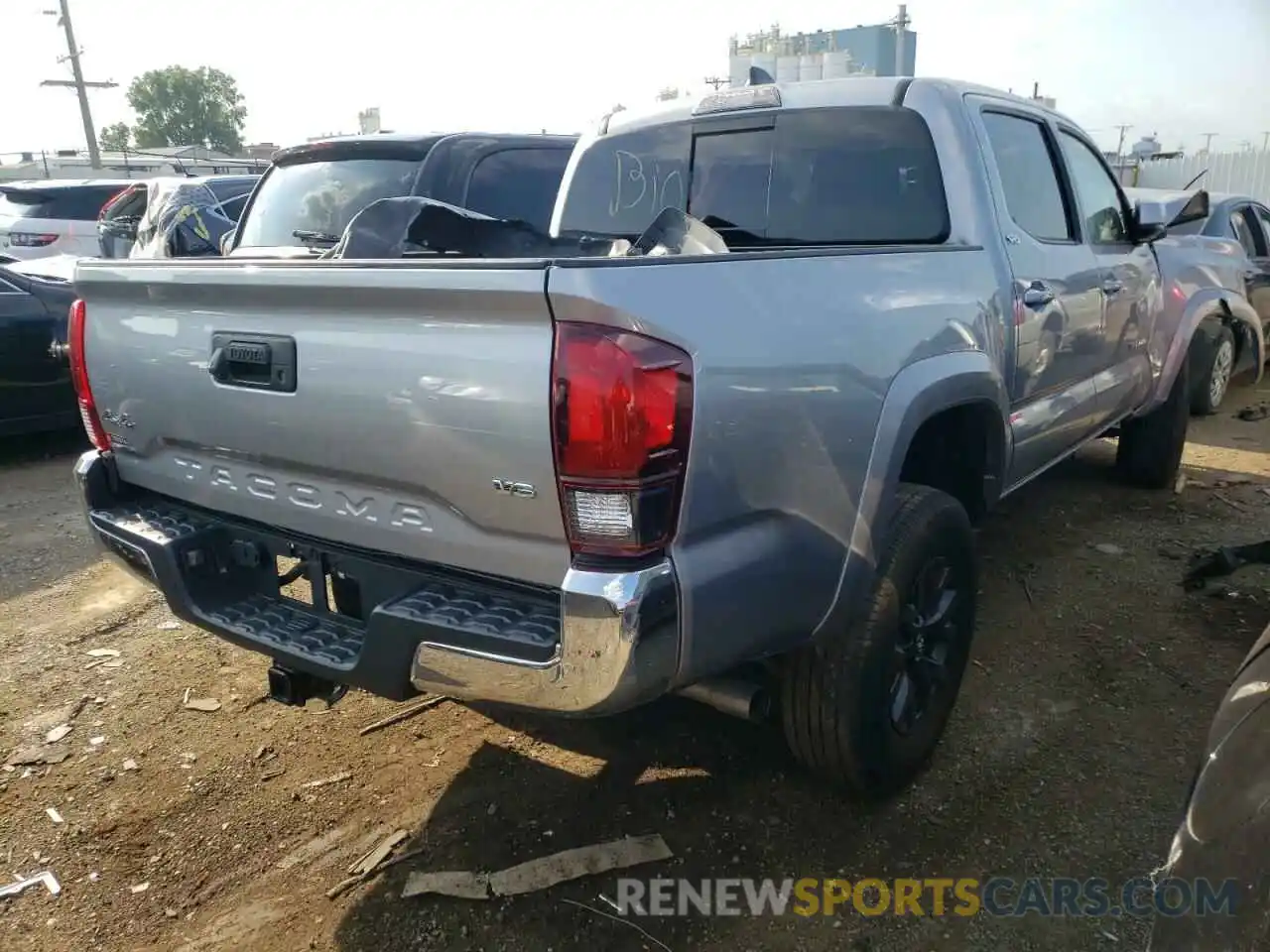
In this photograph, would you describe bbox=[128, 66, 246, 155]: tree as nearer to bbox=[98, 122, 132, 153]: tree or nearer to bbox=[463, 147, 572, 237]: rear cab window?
bbox=[98, 122, 132, 153]: tree

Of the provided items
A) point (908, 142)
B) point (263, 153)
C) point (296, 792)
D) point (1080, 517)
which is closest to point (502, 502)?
point (296, 792)

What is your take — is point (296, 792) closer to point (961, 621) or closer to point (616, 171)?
point (961, 621)

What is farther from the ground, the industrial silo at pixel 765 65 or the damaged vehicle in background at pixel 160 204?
the industrial silo at pixel 765 65

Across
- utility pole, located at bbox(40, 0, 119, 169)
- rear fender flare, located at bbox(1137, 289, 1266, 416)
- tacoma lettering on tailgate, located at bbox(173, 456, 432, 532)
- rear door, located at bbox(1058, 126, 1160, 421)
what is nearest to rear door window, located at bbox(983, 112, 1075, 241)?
rear door, located at bbox(1058, 126, 1160, 421)

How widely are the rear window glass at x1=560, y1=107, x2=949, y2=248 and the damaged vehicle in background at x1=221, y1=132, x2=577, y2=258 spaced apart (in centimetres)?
136

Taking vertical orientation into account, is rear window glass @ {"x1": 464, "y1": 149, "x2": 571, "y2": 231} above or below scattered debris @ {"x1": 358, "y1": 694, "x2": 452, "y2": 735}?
above

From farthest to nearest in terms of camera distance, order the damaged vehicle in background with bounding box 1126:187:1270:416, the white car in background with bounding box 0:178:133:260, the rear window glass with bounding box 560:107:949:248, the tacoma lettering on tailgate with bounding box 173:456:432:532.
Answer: the white car in background with bounding box 0:178:133:260
the damaged vehicle in background with bounding box 1126:187:1270:416
the rear window glass with bounding box 560:107:949:248
the tacoma lettering on tailgate with bounding box 173:456:432:532

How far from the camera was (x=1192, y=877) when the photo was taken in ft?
4.75

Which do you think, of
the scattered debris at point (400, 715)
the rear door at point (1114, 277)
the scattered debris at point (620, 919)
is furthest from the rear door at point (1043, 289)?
the scattered debris at point (400, 715)

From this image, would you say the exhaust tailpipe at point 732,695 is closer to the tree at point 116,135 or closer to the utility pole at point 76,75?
the utility pole at point 76,75

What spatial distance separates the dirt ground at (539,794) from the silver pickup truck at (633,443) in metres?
0.31

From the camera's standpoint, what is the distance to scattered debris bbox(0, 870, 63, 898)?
8.20 ft

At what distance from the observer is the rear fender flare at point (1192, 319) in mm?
4992

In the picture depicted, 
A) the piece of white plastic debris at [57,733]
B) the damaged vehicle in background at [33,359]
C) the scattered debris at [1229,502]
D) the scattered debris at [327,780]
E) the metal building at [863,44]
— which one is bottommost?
the scattered debris at [1229,502]
